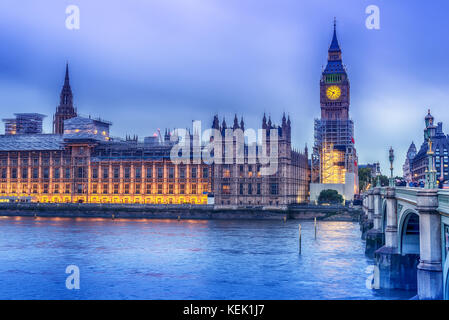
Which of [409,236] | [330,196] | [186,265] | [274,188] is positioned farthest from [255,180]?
[409,236]

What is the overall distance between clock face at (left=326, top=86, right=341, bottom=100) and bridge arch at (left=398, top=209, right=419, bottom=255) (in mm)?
143756

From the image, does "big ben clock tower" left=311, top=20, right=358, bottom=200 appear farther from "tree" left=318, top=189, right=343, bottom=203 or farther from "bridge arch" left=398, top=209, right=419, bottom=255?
"bridge arch" left=398, top=209, right=419, bottom=255

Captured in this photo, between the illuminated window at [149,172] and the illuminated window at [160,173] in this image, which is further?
the illuminated window at [149,172]

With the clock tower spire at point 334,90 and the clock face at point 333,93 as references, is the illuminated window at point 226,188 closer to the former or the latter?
the clock tower spire at point 334,90

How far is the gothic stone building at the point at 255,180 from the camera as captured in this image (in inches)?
4929

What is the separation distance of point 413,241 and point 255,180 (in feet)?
293

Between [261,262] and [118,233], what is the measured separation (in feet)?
120

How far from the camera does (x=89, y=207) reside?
13038 centimetres

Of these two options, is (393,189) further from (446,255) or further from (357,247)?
(357,247)

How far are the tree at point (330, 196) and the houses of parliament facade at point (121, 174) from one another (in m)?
6.66

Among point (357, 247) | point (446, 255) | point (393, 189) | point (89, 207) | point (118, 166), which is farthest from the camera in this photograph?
point (118, 166)

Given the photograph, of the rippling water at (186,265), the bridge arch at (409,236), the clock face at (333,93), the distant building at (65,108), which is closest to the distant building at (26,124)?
the distant building at (65,108)

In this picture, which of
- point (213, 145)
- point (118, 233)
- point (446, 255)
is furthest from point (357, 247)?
point (213, 145)

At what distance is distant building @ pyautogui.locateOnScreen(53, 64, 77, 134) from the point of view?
191400 mm
